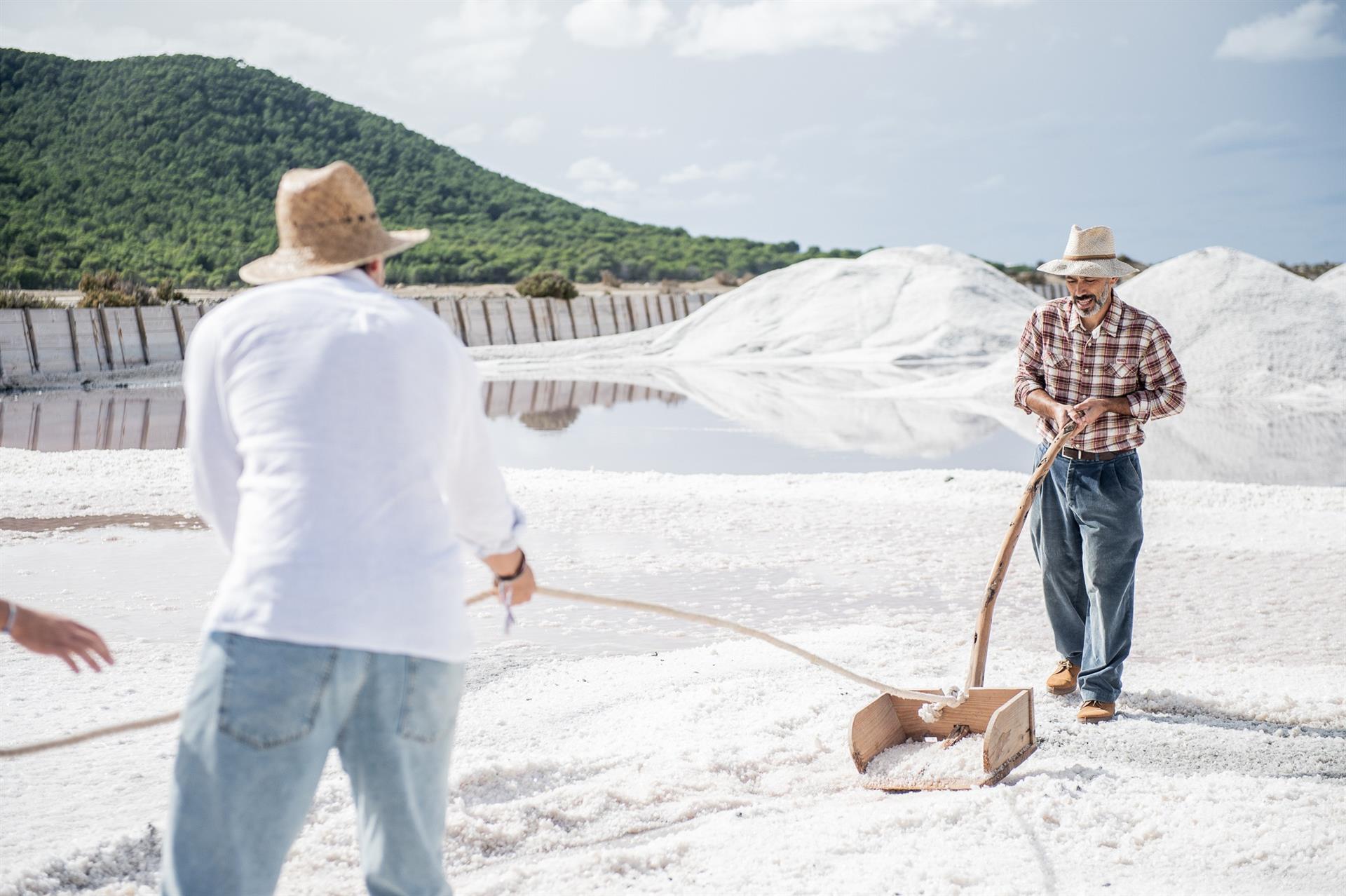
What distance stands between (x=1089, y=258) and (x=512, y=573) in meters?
2.87

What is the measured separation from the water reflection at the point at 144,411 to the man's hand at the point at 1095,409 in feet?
35.7

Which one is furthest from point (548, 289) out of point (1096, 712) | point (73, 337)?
point (1096, 712)

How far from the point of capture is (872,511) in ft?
27.9

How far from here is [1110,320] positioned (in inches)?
162

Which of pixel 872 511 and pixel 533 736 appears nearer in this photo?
pixel 533 736

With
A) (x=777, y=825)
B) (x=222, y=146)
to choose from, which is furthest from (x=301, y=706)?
(x=222, y=146)

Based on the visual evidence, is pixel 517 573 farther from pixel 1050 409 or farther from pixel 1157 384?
pixel 1157 384

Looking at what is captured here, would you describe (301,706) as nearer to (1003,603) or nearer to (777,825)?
(777,825)

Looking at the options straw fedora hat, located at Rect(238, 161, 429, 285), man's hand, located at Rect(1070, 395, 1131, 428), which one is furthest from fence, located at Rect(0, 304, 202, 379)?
straw fedora hat, located at Rect(238, 161, 429, 285)

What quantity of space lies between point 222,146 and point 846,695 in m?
71.9

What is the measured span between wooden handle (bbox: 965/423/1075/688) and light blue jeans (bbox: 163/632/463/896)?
8.53 ft

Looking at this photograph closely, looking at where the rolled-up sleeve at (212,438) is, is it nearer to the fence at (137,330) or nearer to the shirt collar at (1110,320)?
the shirt collar at (1110,320)

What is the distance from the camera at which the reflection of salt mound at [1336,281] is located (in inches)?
1020

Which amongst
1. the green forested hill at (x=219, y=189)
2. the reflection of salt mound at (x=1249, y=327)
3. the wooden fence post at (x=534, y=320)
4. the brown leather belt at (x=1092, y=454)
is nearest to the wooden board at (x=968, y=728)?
the brown leather belt at (x=1092, y=454)
